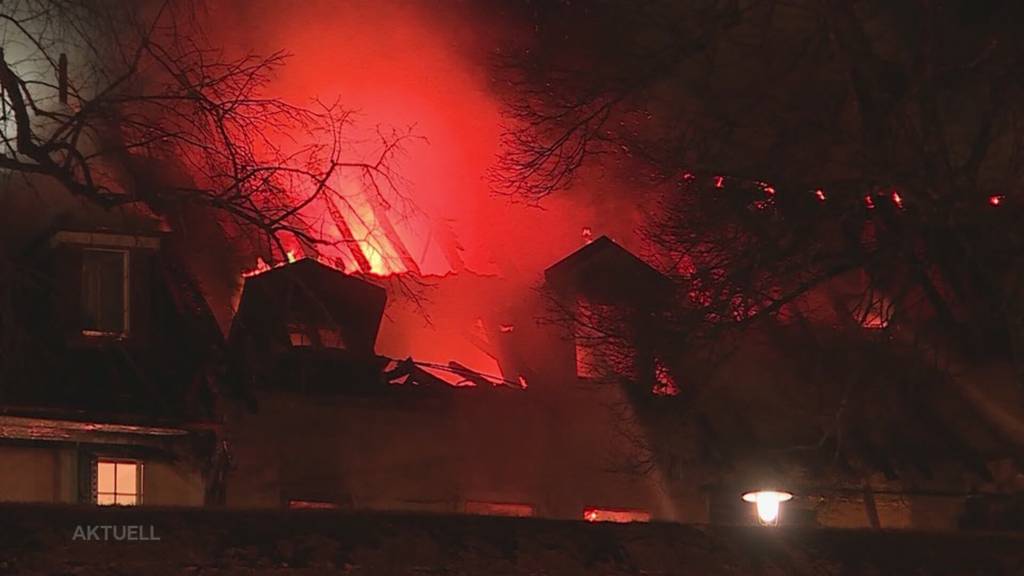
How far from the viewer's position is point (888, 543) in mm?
11438

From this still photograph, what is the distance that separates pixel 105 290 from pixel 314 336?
3209 mm

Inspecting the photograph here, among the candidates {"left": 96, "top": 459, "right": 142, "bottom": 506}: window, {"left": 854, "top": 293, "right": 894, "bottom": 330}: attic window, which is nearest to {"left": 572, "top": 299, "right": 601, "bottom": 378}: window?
{"left": 854, "top": 293, "right": 894, "bottom": 330}: attic window

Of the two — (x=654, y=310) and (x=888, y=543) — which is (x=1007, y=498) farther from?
(x=888, y=543)

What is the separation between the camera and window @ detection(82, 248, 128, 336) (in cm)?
2112

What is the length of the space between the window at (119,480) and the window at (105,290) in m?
2.07

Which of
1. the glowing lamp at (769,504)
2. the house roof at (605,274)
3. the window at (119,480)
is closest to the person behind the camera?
the glowing lamp at (769,504)

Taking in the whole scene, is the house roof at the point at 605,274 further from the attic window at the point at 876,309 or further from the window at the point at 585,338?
the attic window at the point at 876,309

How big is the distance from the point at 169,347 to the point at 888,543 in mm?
12186

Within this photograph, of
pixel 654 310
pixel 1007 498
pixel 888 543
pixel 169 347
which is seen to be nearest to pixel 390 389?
pixel 169 347

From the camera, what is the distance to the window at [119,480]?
64.7ft

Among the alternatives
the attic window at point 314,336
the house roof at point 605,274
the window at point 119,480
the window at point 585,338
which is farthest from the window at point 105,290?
the house roof at point 605,274

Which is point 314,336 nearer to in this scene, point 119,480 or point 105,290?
point 105,290

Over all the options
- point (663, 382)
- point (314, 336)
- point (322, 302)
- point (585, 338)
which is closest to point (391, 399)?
point (314, 336)

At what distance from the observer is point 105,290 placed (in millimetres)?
21438
